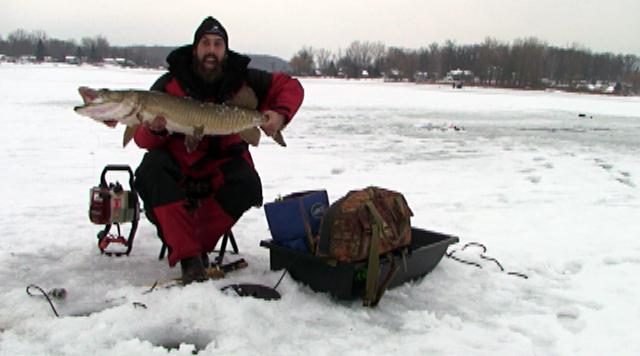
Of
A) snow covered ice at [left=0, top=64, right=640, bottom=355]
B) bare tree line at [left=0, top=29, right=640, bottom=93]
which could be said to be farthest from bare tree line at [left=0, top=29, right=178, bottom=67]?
snow covered ice at [left=0, top=64, right=640, bottom=355]

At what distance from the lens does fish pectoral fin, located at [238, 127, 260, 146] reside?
3.72 metres

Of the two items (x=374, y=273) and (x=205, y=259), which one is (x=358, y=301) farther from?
(x=205, y=259)

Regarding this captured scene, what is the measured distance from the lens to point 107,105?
10.9 ft

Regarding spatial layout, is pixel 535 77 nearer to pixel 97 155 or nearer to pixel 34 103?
pixel 34 103

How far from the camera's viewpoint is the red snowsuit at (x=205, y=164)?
3.58 m

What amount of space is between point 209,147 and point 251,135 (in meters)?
0.31

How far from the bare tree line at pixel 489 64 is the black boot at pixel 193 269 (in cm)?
9869

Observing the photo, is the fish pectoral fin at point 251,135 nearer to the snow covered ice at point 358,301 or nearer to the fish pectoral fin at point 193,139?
the fish pectoral fin at point 193,139

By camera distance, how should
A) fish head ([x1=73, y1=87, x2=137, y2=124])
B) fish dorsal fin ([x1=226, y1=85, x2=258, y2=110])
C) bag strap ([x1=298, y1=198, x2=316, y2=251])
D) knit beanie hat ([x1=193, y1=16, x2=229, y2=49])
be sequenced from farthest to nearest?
fish dorsal fin ([x1=226, y1=85, x2=258, y2=110]) < knit beanie hat ([x1=193, y1=16, x2=229, y2=49]) < bag strap ([x1=298, y1=198, x2=316, y2=251]) < fish head ([x1=73, y1=87, x2=137, y2=124])

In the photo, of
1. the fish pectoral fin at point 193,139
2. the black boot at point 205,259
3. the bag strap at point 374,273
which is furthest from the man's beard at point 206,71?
the bag strap at point 374,273

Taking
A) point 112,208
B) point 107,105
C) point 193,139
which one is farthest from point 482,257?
point 107,105

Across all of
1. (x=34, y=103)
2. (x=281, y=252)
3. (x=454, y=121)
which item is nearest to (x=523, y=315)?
(x=281, y=252)

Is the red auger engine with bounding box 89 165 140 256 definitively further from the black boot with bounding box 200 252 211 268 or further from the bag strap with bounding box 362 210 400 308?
the bag strap with bounding box 362 210 400 308

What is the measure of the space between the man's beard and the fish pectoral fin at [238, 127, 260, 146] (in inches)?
18.8
